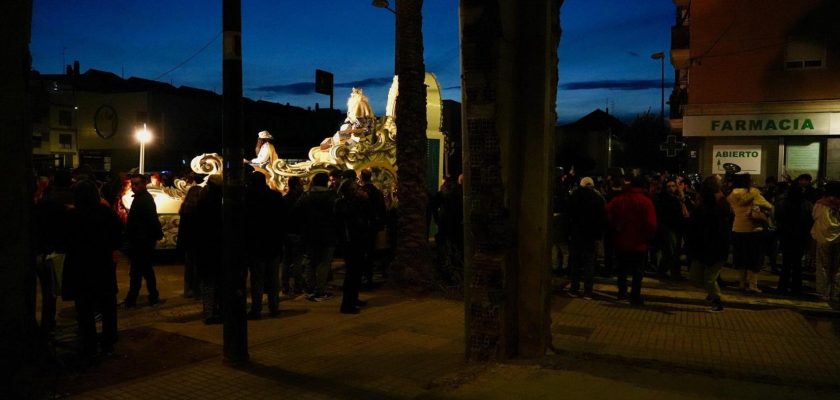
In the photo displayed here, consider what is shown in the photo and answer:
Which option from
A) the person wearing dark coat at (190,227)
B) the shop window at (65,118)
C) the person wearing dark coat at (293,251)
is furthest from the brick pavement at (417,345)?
the shop window at (65,118)

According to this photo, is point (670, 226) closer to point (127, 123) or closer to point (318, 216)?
point (318, 216)

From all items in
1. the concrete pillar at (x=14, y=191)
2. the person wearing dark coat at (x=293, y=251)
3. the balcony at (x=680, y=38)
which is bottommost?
the person wearing dark coat at (x=293, y=251)

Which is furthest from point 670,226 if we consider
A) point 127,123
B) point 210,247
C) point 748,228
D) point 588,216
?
point 127,123

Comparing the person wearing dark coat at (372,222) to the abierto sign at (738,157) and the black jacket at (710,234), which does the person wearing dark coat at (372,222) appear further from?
the abierto sign at (738,157)

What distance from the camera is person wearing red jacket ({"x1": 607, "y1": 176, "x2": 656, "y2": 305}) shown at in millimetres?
8906

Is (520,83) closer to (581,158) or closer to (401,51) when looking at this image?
(401,51)

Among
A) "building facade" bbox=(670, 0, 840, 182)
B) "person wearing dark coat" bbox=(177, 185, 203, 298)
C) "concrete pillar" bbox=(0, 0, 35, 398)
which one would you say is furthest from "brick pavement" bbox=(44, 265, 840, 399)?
"building facade" bbox=(670, 0, 840, 182)

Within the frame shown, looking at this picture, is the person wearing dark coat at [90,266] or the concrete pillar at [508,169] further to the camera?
the person wearing dark coat at [90,266]

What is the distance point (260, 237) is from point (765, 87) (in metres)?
Result: 18.7

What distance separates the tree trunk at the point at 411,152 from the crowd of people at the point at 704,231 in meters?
2.29

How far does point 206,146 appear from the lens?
1736 inches

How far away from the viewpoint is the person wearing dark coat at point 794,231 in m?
9.88

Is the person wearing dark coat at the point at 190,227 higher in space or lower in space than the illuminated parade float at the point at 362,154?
lower

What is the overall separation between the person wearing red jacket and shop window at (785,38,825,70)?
14.5m
